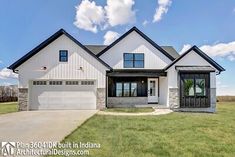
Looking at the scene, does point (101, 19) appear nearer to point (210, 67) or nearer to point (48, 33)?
point (48, 33)

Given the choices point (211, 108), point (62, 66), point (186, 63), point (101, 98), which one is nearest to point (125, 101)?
point (101, 98)

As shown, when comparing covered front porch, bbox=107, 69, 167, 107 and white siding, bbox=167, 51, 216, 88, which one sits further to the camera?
covered front porch, bbox=107, 69, 167, 107

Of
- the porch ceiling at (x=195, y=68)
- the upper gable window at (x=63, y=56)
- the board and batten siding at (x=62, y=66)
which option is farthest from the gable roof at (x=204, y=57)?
the upper gable window at (x=63, y=56)

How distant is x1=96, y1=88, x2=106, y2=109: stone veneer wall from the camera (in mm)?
20531

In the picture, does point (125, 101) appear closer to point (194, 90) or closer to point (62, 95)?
point (62, 95)

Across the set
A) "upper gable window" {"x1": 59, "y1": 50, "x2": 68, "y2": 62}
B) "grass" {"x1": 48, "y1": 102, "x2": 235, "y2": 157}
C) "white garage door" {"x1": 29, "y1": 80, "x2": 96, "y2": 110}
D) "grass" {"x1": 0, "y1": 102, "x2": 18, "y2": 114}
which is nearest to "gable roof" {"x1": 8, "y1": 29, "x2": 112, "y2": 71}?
"upper gable window" {"x1": 59, "y1": 50, "x2": 68, "y2": 62}

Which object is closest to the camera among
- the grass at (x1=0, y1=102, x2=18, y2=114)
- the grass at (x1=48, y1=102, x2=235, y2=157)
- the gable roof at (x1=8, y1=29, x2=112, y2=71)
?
the grass at (x1=48, y1=102, x2=235, y2=157)

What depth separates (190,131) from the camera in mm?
10461

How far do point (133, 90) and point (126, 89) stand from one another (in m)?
0.68

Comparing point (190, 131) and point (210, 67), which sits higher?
point (210, 67)

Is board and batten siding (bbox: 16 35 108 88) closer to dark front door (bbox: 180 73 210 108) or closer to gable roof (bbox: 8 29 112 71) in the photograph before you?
gable roof (bbox: 8 29 112 71)

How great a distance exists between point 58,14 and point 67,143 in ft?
45.0

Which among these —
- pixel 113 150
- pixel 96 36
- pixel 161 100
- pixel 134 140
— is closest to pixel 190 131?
pixel 134 140

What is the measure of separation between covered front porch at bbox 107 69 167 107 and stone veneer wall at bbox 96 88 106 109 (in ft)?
7.83
